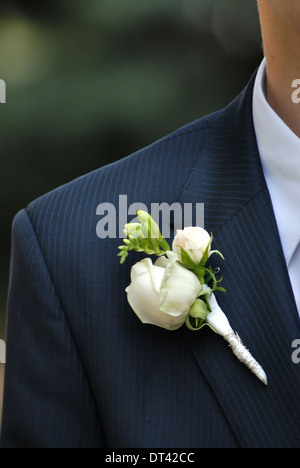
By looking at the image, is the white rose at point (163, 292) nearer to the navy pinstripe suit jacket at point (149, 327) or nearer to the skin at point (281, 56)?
the navy pinstripe suit jacket at point (149, 327)

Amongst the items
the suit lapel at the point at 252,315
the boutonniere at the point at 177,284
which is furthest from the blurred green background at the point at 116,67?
the boutonniere at the point at 177,284

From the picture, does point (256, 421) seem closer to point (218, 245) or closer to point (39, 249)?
point (218, 245)

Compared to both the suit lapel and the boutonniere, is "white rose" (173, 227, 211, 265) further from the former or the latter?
the suit lapel

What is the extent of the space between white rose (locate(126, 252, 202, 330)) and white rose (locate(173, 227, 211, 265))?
→ 35 millimetres

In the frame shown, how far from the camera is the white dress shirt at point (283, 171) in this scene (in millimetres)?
1959

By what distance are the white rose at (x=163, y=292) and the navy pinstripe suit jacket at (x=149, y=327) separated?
4.2 inches

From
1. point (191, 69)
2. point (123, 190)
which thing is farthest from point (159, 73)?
point (123, 190)

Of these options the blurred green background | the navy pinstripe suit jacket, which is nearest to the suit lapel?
the navy pinstripe suit jacket

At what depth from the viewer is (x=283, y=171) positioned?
80.0 inches

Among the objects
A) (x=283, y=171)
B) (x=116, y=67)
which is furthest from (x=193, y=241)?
(x=116, y=67)

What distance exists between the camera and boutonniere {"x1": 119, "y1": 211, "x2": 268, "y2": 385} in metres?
1.85

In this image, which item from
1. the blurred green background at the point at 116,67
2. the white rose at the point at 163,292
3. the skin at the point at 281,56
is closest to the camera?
the white rose at the point at 163,292

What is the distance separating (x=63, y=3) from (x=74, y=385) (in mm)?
4393
